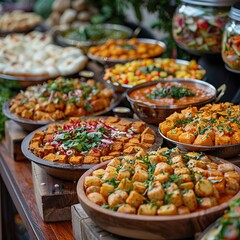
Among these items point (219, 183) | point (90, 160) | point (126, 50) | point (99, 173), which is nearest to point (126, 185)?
point (99, 173)

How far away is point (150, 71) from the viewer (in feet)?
10.2

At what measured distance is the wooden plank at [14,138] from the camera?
2.85m

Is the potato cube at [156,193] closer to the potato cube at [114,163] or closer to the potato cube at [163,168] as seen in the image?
the potato cube at [163,168]

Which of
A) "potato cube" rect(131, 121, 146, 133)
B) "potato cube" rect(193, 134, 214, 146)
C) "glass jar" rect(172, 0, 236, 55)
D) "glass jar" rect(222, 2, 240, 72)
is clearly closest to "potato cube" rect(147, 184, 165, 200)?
"potato cube" rect(193, 134, 214, 146)

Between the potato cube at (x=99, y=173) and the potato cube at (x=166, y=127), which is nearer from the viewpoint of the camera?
the potato cube at (x=99, y=173)

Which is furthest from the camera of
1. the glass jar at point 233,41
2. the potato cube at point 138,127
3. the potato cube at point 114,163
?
the glass jar at point 233,41

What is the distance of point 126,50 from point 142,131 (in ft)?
4.57

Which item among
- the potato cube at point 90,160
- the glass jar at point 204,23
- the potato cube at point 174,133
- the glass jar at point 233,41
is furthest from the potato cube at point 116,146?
the glass jar at point 204,23

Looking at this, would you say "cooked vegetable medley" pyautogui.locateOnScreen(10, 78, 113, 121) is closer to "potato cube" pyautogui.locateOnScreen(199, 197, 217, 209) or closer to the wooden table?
the wooden table

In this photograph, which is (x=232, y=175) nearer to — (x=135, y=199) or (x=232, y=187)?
(x=232, y=187)

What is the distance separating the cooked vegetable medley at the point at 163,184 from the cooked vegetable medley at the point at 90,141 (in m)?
0.27

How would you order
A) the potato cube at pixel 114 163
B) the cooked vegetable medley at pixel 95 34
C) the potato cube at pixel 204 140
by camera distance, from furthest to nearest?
the cooked vegetable medley at pixel 95 34 < the potato cube at pixel 204 140 < the potato cube at pixel 114 163

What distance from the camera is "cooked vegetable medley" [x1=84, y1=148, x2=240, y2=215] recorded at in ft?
5.34

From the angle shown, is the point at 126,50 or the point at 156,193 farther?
the point at 126,50
